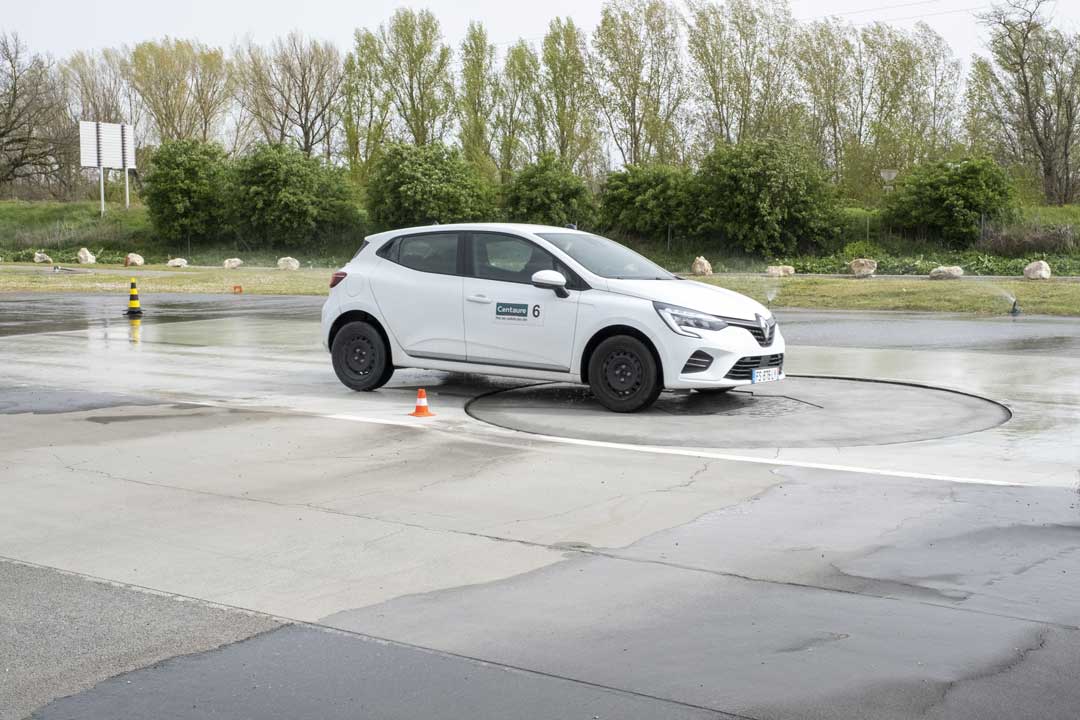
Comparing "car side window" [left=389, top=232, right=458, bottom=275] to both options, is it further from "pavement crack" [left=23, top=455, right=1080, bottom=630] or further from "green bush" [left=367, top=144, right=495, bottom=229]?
"green bush" [left=367, top=144, right=495, bottom=229]

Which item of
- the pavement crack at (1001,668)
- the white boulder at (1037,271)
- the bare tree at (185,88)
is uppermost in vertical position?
the bare tree at (185,88)

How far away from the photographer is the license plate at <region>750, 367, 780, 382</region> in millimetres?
10727

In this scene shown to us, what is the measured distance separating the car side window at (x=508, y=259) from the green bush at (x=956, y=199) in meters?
33.4

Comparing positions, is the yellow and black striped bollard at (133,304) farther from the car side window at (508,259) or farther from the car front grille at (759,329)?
the car front grille at (759,329)

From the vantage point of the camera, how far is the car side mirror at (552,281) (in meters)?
10.9

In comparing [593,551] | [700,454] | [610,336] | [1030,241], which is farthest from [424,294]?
[1030,241]

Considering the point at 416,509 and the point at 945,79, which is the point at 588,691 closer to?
the point at 416,509

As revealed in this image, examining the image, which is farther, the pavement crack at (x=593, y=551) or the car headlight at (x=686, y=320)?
the car headlight at (x=686, y=320)

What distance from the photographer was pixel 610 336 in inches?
425

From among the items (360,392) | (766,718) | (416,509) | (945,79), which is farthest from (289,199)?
(766,718)

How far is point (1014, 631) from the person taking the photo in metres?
4.87

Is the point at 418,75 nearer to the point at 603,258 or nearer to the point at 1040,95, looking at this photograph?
the point at 1040,95

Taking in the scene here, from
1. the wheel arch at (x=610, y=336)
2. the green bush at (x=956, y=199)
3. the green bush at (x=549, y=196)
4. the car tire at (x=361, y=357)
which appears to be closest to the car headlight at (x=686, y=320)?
the wheel arch at (x=610, y=336)

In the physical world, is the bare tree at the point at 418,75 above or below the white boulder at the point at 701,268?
above
